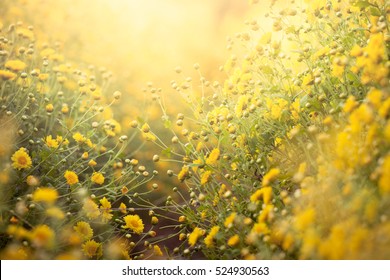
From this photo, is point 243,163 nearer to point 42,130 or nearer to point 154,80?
point 42,130

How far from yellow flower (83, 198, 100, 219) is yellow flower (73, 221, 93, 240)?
0.04 metres

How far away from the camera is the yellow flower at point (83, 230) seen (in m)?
1.84

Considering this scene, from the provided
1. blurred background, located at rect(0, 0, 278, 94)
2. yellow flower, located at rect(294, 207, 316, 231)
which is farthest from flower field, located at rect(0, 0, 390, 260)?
blurred background, located at rect(0, 0, 278, 94)

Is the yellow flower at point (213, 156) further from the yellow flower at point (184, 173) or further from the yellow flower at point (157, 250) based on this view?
the yellow flower at point (157, 250)

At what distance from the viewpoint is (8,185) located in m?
1.85

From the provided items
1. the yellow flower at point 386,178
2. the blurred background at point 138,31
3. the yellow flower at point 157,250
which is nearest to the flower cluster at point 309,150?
the yellow flower at point 386,178

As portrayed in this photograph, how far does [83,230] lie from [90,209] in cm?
9

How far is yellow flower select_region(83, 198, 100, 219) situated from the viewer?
187cm

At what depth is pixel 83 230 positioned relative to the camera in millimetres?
1862

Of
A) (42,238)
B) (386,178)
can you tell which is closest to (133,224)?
(42,238)

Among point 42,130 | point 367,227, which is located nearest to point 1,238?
point 42,130

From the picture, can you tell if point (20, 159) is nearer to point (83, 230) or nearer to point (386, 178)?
point (83, 230)

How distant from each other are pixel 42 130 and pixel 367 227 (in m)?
1.66

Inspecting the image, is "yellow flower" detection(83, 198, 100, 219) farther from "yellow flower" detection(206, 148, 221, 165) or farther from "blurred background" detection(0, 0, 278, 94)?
"blurred background" detection(0, 0, 278, 94)
